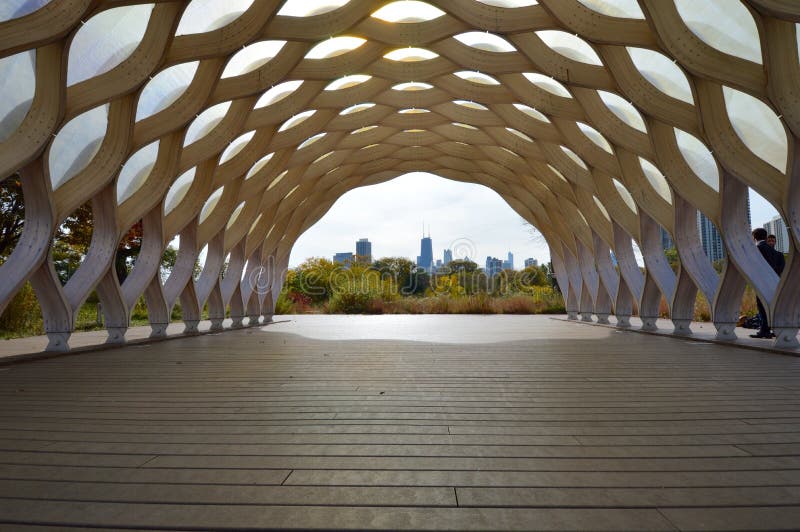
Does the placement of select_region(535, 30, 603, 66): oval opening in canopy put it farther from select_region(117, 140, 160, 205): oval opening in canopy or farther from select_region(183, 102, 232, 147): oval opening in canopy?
select_region(117, 140, 160, 205): oval opening in canopy

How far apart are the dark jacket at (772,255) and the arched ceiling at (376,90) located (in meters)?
1.19

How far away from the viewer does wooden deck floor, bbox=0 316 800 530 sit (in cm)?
244

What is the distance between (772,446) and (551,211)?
20.2 meters

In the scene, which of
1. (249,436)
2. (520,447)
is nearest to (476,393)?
(520,447)

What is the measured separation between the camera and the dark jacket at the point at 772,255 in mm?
10008

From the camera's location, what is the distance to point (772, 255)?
10.0m

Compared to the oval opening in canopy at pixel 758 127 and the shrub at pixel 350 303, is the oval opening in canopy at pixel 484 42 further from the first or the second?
the shrub at pixel 350 303

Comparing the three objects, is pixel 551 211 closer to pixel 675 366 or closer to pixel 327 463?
pixel 675 366

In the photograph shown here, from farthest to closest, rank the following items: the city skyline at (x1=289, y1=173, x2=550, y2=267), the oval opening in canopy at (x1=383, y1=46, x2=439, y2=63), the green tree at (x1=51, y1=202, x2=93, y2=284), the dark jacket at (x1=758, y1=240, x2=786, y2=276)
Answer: the city skyline at (x1=289, y1=173, x2=550, y2=267)
the green tree at (x1=51, y1=202, x2=93, y2=284)
the oval opening in canopy at (x1=383, y1=46, x2=439, y2=63)
the dark jacket at (x1=758, y1=240, x2=786, y2=276)

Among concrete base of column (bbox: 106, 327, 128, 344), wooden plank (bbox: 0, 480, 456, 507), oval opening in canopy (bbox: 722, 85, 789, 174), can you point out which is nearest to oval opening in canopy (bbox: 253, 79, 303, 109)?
concrete base of column (bbox: 106, 327, 128, 344)

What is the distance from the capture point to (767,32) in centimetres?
726

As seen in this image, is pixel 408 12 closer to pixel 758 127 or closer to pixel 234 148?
pixel 234 148

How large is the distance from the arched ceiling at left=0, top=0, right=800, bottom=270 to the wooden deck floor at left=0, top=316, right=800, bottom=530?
447 centimetres

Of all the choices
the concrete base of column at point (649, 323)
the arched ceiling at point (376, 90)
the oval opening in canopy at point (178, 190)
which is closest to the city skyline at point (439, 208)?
the arched ceiling at point (376, 90)
